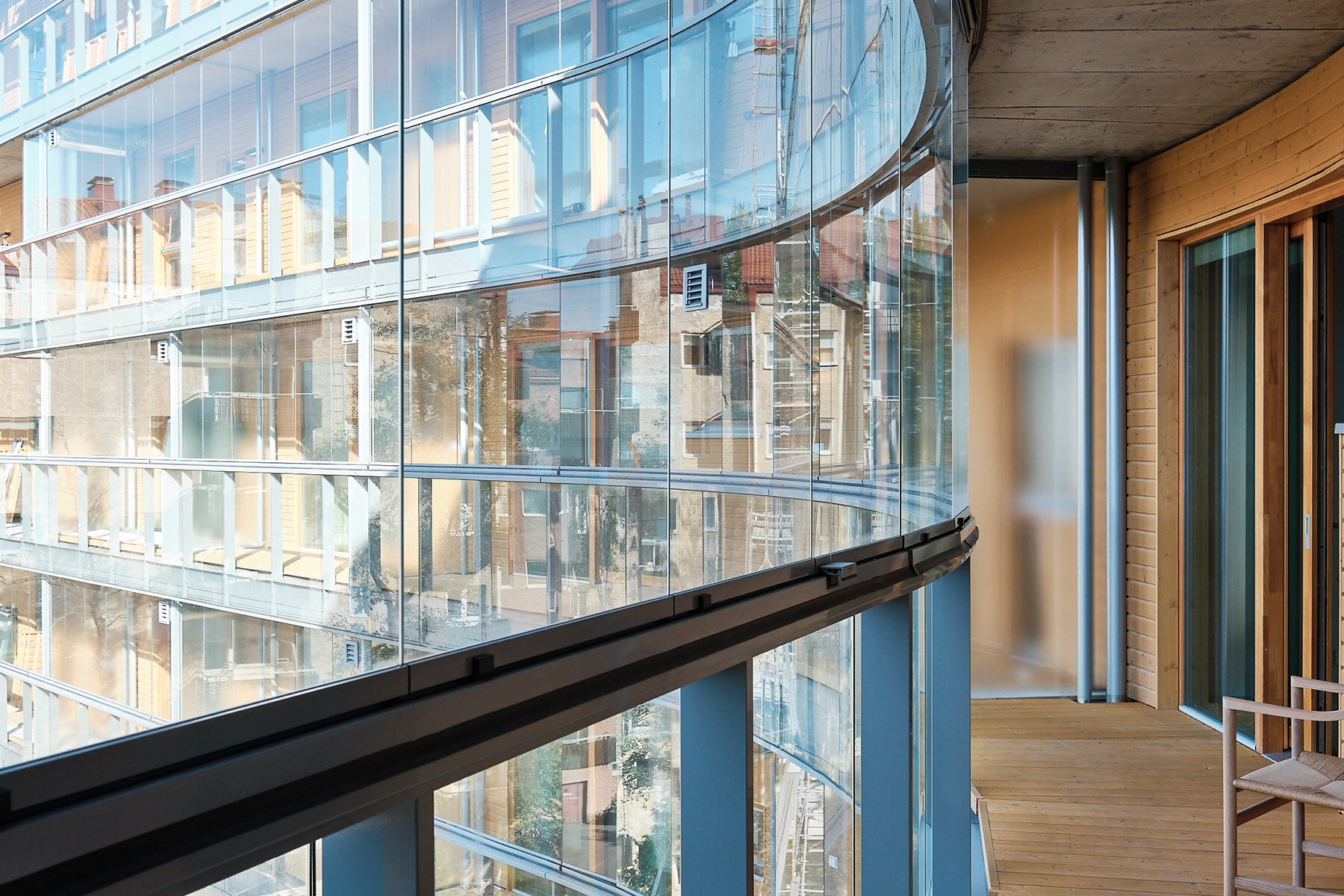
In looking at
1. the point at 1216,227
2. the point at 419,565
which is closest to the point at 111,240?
the point at 419,565

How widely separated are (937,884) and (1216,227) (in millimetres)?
3894

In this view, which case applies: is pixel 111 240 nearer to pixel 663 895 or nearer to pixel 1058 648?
pixel 663 895

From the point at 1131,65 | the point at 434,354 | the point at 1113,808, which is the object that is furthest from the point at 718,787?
the point at 1131,65

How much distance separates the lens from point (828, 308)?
261 cm

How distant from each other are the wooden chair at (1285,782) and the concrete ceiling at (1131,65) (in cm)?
259

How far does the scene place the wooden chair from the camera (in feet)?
10.3

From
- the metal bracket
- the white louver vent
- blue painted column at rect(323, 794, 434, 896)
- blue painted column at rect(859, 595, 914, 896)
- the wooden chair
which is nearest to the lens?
blue painted column at rect(323, 794, 434, 896)

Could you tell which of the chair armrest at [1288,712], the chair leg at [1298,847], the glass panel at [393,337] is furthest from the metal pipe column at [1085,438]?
the glass panel at [393,337]

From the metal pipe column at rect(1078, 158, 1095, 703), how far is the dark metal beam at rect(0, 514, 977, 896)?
5.16 meters

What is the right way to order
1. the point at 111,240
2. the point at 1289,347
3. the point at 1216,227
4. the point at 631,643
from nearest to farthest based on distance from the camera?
the point at 111,240 < the point at 631,643 < the point at 1289,347 < the point at 1216,227

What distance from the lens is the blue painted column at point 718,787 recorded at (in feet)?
5.47

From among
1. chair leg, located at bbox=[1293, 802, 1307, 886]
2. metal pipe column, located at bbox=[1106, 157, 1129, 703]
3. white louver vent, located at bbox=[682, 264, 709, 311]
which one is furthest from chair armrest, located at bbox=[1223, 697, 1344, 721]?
metal pipe column, located at bbox=[1106, 157, 1129, 703]

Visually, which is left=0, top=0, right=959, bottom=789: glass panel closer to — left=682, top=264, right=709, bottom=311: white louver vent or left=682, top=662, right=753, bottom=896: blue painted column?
left=682, top=264, right=709, bottom=311: white louver vent

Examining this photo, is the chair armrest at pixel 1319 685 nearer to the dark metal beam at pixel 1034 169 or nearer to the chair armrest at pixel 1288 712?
the chair armrest at pixel 1288 712
